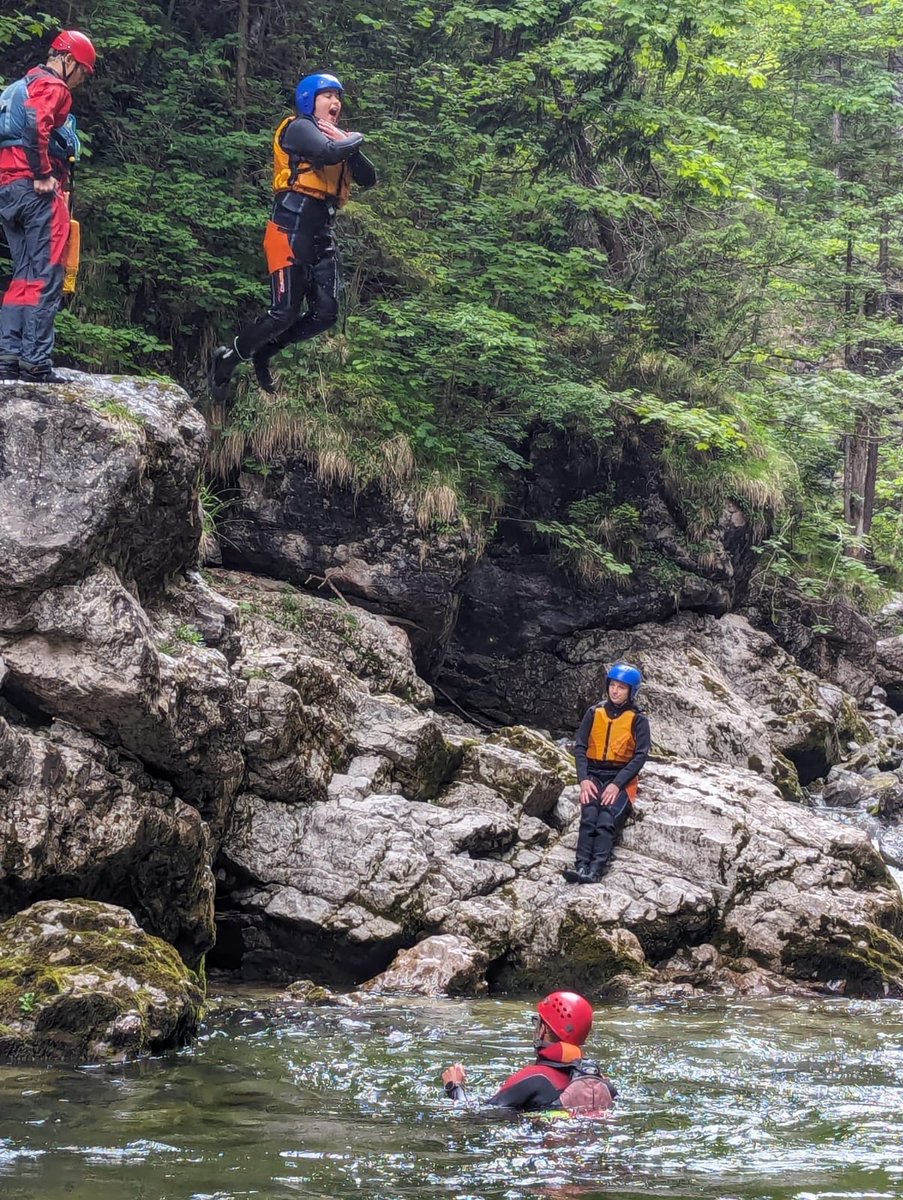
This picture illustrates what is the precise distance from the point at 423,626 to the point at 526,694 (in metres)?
2.43

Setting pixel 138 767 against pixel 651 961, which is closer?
pixel 138 767

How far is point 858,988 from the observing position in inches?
394

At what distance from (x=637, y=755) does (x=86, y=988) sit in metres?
5.67

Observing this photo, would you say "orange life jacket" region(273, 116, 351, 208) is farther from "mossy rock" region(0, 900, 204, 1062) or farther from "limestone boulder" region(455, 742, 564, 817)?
"mossy rock" region(0, 900, 204, 1062)

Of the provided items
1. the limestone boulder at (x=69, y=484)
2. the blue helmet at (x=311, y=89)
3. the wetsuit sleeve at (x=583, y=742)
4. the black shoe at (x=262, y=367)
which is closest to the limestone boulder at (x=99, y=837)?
the limestone boulder at (x=69, y=484)

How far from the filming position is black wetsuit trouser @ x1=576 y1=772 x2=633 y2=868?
10.5 m

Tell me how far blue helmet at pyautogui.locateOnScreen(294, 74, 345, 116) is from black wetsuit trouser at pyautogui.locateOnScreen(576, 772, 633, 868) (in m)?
6.25

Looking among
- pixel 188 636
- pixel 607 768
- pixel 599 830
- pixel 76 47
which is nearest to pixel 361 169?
pixel 76 47

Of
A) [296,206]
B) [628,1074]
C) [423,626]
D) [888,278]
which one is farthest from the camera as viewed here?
[888,278]

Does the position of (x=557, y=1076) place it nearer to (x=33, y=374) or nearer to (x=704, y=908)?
(x=704, y=908)

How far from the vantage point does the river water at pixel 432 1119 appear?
4996 millimetres

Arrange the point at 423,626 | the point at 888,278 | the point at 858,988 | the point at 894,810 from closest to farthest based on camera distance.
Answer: the point at 858,988 < the point at 423,626 < the point at 894,810 < the point at 888,278

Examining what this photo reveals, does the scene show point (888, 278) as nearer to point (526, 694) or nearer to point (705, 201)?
point (705, 201)

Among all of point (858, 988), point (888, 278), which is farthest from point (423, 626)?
point (888, 278)
